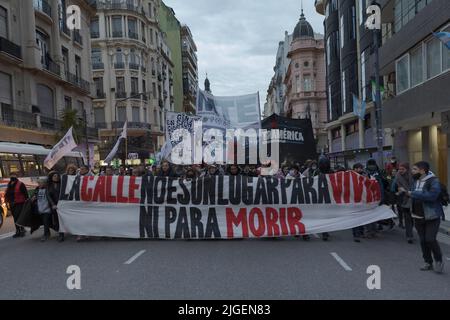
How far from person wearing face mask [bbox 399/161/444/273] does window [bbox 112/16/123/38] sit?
5764 cm

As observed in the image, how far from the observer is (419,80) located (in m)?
18.6

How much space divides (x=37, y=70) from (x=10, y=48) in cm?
309

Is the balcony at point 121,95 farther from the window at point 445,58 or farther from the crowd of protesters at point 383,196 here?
the crowd of protesters at point 383,196

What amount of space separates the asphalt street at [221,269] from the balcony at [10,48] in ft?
63.0

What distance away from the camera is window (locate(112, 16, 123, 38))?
59969 millimetres

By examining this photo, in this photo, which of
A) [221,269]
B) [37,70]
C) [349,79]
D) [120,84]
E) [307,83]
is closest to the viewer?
[221,269]

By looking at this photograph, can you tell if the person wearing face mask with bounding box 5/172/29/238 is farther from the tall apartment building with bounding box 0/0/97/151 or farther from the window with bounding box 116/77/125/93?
the window with bounding box 116/77/125/93

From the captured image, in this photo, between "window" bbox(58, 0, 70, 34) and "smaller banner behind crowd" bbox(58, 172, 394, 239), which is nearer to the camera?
"smaller banner behind crowd" bbox(58, 172, 394, 239)

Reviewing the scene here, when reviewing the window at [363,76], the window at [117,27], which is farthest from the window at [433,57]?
the window at [117,27]

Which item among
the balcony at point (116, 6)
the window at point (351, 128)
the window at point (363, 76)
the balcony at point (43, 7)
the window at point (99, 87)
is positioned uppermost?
the balcony at point (116, 6)

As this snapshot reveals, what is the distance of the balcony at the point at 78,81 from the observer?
117ft

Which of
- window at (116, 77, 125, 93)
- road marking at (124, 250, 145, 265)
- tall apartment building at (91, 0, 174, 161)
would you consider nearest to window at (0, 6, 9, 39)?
road marking at (124, 250, 145, 265)

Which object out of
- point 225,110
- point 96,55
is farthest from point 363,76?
point 96,55

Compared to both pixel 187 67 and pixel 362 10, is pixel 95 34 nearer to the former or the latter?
pixel 362 10
